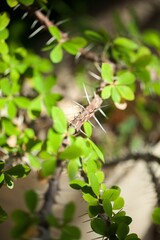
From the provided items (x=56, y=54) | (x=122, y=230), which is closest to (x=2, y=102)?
(x=56, y=54)

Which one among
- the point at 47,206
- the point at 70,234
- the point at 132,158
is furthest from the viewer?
the point at 132,158

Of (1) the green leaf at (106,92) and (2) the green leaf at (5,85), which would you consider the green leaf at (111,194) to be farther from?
(2) the green leaf at (5,85)

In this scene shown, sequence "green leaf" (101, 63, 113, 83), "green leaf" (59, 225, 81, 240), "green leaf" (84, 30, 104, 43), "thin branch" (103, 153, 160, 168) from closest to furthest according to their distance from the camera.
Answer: "green leaf" (59, 225, 81, 240)
"green leaf" (101, 63, 113, 83)
"green leaf" (84, 30, 104, 43)
"thin branch" (103, 153, 160, 168)

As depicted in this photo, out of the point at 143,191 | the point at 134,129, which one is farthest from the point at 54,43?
the point at 134,129

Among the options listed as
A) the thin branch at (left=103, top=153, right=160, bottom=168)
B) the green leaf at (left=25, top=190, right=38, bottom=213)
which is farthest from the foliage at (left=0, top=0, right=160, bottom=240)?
the thin branch at (left=103, top=153, right=160, bottom=168)

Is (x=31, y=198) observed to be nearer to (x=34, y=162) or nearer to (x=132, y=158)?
(x=34, y=162)

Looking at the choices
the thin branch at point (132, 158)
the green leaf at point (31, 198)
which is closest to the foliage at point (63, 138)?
the green leaf at point (31, 198)

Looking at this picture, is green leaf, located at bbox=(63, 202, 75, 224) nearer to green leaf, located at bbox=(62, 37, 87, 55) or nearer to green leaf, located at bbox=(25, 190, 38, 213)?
green leaf, located at bbox=(25, 190, 38, 213)

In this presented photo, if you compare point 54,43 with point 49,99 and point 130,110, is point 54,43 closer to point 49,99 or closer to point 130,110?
point 49,99
